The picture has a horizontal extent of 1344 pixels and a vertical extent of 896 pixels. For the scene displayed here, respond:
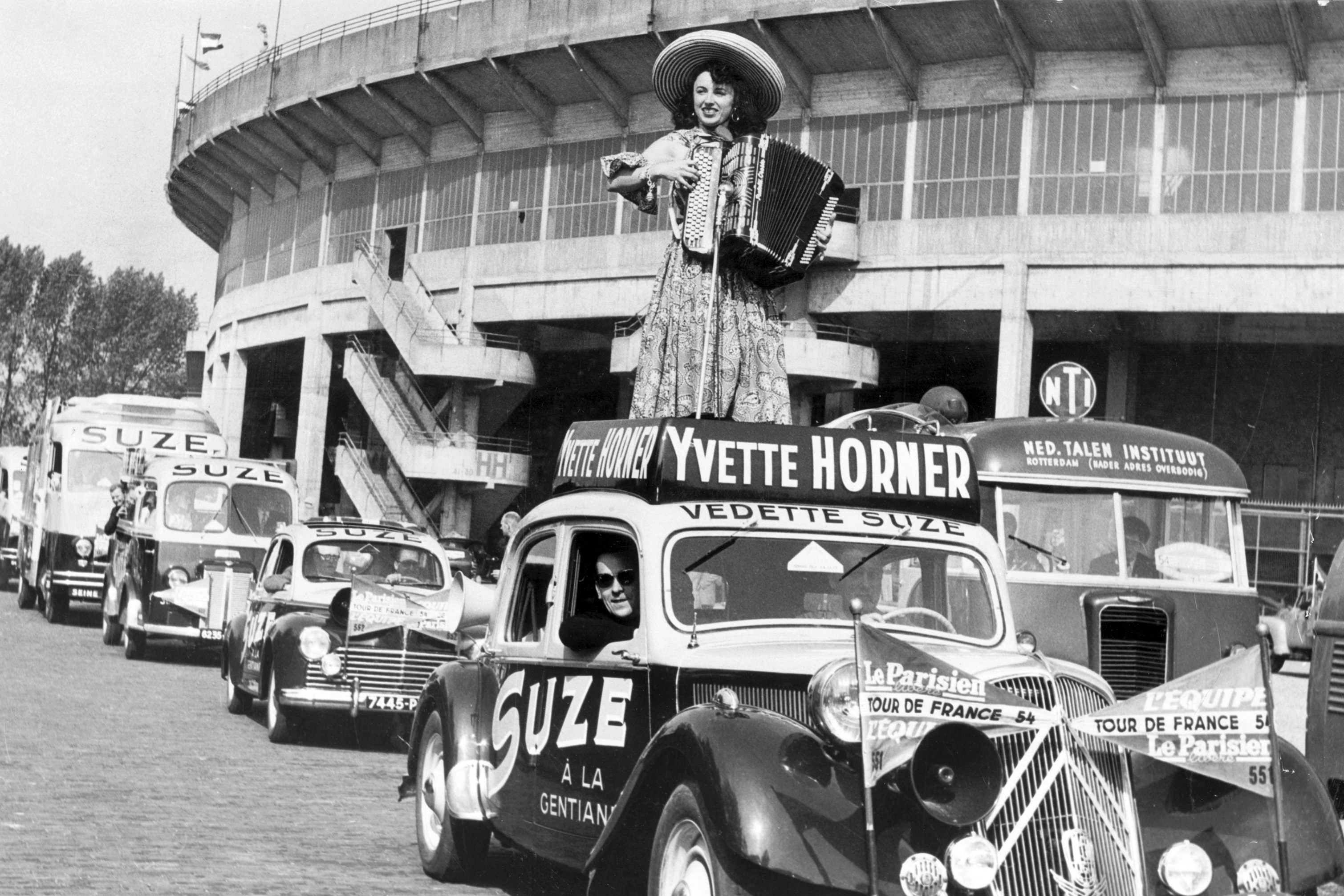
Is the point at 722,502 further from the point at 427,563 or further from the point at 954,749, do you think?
the point at 427,563

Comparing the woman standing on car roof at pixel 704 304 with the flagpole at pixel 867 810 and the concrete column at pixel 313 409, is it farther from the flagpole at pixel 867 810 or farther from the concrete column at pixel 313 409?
the concrete column at pixel 313 409

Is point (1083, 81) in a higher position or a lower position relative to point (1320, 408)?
higher

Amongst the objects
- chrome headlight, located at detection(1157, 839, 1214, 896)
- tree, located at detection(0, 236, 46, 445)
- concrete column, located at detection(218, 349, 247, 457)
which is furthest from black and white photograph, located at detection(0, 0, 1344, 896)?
tree, located at detection(0, 236, 46, 445)

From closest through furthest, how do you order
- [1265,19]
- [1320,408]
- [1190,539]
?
[1190,539] → [1265,19] → [1320,408]

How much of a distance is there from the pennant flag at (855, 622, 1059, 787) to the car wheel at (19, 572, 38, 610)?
91.1 ft

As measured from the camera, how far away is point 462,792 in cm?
784

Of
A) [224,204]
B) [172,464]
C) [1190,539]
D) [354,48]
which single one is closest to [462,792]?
[1190,539]

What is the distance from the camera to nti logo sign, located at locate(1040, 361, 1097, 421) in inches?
593

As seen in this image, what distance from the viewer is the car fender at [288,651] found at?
1369cm

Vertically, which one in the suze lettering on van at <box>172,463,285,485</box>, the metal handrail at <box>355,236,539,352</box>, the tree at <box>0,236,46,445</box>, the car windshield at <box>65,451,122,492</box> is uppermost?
the tree at <box>0,236,46,445</box>

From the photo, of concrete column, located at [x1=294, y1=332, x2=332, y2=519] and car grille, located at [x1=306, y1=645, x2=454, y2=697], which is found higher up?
concrete column, located at [x1=294, y1=332, x2=332, y2=519]

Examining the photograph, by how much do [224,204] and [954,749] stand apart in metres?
56.5

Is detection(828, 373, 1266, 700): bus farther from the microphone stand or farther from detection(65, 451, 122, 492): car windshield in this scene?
detection(65, 451, 122, 492): car windshield

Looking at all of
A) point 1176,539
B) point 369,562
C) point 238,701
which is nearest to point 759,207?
point 1176,539
